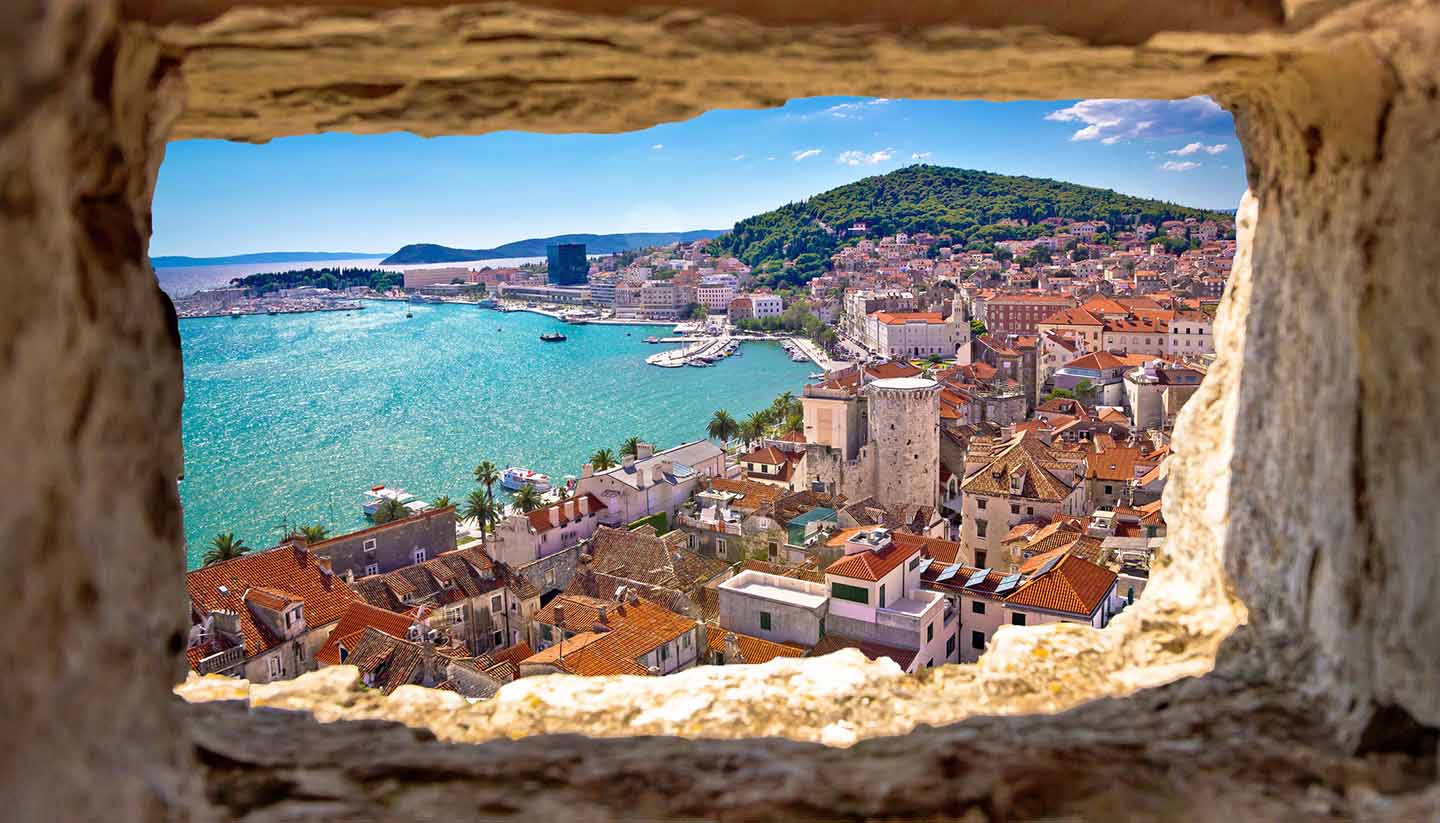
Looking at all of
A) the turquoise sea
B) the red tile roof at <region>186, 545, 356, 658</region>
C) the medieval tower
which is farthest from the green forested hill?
the red tile roof at <region>186, 545, 356, 658</region>

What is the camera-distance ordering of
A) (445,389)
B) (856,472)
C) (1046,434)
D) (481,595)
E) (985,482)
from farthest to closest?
(445,389) → (1046,434) → (856,472) → (985,482) → (481,595)

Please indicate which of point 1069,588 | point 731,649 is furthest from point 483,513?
point 1069,588

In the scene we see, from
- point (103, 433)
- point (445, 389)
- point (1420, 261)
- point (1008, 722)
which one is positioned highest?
point (1420, 261)

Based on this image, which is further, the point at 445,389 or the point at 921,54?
the point at 445,389

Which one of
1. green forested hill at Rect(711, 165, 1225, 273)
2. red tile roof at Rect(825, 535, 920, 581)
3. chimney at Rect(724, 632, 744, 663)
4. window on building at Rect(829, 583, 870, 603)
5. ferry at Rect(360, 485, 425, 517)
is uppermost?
green forested hill at Rect(711, 165, 1225, 273)

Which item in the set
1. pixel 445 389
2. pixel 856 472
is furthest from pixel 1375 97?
pixel 445 389

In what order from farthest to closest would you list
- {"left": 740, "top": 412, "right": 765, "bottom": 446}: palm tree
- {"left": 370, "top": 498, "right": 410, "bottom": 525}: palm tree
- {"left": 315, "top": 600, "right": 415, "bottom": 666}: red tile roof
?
{"left": 740, "top": 412, "right": 765, "bottom": 446}: palm tree < {"left": 370, "top": 498, "right": 410, "bottom": 525}: palm tree < {"left": 315, "top": 600, "right": 415, "bottom": 666}: red tile roof

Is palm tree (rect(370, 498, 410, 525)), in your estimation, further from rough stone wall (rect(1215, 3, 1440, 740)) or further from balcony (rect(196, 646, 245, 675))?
rough stone wall (rect(1215, 3, 1440, 740))

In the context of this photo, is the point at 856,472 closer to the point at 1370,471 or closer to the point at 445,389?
the point at 1370,471

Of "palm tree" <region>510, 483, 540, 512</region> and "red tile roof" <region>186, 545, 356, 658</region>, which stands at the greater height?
"red tile roof" <region>186, 545, 356, 658</region>
